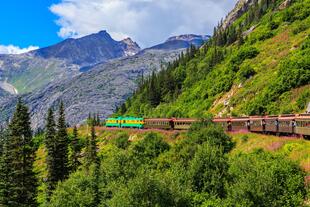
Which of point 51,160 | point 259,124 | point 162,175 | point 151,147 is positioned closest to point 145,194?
point 162,175

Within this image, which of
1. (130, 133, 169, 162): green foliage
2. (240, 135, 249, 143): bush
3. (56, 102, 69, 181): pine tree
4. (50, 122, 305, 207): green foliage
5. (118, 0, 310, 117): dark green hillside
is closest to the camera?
(50, 122, 305, 207): green foliage

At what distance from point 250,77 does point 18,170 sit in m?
69.4

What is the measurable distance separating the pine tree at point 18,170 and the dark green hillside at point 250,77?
146 ft

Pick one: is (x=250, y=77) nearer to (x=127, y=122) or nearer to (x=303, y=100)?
(x=127, y=122)

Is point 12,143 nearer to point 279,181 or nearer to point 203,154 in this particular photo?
point 203,154

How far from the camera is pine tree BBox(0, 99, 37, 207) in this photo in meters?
54.7

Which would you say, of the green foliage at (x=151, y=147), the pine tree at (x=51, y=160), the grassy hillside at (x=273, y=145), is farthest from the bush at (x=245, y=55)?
the pine tree at (x=51, y=160)

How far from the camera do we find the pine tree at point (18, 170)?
54.7 m

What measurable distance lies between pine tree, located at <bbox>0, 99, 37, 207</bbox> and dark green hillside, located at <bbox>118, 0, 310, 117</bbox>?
146ft

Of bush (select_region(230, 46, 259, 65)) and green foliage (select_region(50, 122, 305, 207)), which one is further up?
bush (select_region(230, 46, 259, 65))

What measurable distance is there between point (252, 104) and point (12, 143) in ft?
165

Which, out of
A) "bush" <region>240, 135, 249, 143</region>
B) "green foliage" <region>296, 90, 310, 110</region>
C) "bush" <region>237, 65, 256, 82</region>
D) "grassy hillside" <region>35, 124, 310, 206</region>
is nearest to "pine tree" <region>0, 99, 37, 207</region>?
"grassy hillside" <region>35, 124, 310, 206</region>

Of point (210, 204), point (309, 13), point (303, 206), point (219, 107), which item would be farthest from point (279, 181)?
point (309, 13)

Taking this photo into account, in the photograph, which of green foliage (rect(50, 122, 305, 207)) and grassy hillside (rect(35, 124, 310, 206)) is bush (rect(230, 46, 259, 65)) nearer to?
grassy hillside (rect(35, 124, 310, 206))
